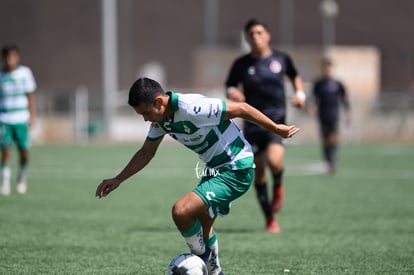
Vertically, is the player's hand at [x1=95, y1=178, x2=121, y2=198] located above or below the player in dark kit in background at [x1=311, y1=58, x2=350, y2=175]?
above

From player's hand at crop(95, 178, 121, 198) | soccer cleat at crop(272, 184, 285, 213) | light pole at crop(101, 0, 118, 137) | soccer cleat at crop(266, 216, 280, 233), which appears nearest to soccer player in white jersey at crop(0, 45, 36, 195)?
soccer cleat at crop(272, 184, 285, 213)

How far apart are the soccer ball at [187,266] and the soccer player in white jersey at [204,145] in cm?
20

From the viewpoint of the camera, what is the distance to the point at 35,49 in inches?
1955

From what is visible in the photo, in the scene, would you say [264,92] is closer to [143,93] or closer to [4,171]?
[143,93]

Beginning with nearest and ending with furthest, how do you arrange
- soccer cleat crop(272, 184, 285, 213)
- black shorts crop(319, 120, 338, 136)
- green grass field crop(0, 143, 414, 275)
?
green grass field crop(0, 143, 414, 275)
soccer cleat crop(272, 184, 285, 213)
black shorts crop(319, 120, 338, 136)

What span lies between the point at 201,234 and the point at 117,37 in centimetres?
4320

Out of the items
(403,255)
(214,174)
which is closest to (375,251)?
(403,255)

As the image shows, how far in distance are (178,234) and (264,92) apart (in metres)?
2.14

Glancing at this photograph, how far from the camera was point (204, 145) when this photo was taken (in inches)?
258

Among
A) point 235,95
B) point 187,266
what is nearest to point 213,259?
point 187,266

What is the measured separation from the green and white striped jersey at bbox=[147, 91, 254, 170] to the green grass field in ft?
3.78

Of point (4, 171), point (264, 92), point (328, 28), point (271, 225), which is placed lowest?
point (328, 28)

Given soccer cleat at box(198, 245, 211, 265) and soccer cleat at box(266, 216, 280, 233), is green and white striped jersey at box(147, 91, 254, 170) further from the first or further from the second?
soccer cleat at box(266, 216, 280, 233)

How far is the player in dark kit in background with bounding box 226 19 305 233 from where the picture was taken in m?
10.1
